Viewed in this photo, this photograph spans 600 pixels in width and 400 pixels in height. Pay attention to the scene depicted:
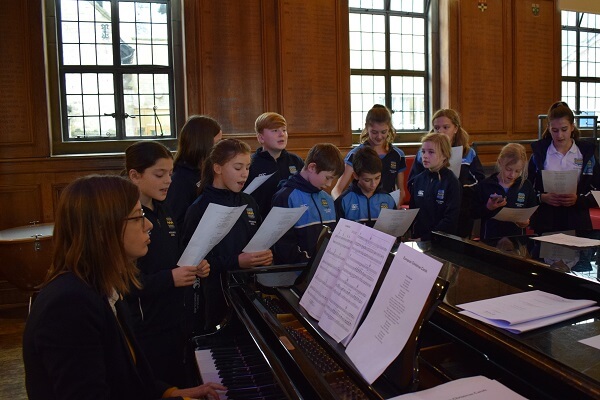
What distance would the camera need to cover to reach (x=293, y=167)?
13.1ft

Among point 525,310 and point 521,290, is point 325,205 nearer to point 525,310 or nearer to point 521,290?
point 521,290

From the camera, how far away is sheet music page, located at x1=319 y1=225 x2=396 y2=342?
130 cm

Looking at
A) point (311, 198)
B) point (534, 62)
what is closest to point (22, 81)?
point (311, 198)

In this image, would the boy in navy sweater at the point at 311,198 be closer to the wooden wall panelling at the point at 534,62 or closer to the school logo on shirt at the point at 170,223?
the school logo on shirt at the point at 170,223

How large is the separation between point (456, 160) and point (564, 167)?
87 centimetres

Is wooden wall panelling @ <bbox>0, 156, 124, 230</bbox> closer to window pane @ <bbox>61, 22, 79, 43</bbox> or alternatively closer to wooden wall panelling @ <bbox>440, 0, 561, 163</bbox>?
window pane @ <bbox>61, 22, 79, 43</bbox>

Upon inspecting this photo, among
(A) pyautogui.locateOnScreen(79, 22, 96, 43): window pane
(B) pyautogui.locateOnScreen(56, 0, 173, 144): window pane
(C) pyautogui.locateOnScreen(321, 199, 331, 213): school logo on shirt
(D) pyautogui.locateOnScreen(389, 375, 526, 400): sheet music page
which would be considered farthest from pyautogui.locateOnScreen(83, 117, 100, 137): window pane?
(D) pyautogui.locateOnScreen(389, 375, 526, 400): sheet music page

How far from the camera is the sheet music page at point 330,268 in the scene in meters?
1.48

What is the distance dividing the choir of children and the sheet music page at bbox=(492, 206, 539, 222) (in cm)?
15

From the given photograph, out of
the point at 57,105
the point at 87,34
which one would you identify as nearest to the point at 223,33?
the point at 87,34

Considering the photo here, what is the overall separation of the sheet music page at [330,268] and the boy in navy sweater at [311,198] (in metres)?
1.46

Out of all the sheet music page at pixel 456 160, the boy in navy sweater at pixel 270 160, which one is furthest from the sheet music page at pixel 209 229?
the sheet music page at pixel 456 160

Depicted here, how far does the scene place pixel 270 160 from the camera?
3.94 metres

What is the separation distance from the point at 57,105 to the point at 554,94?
650cm
